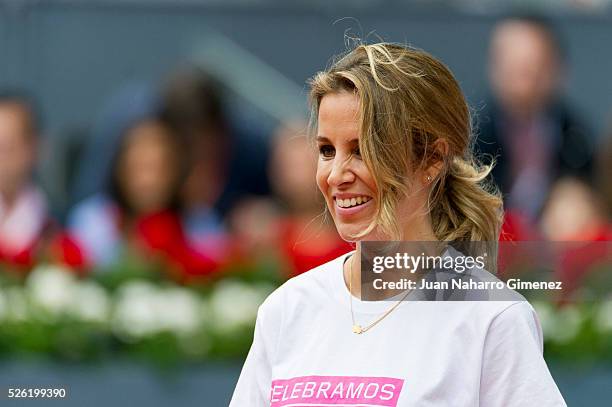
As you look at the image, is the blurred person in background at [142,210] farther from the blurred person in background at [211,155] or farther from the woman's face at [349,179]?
the woman's face at [349,179]

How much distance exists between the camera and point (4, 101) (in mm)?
4164

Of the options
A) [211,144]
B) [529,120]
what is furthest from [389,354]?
[529,120]

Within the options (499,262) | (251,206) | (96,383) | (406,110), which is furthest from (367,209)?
(251,206)

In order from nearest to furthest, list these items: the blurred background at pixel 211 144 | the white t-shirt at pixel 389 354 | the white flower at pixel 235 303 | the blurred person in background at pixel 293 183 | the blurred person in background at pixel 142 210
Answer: the white t-shirt at pixel 389 354 → the white flower at pixel 235 303 → the blurred background at pixel 211 144 → the blurred person in background at pixel 142 210 → the blurred person in background at pixel 293 183

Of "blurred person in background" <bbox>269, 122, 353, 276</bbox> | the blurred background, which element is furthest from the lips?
"blurred person in background" <bbox>269, 122, 353, 276</bbox>

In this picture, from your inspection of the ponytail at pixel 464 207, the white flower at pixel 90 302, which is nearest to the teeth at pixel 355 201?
the ponytail at pixel 464 207

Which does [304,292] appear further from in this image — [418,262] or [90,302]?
[90,302]

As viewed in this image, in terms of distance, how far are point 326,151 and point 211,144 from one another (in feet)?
8.03

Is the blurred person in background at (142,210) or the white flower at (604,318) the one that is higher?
the blurred person in background at (142,210)

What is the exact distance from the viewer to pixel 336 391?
1622 mm

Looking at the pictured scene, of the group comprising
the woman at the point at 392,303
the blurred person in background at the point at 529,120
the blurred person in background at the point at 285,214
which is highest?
the blurred person in background at the point at 529,120

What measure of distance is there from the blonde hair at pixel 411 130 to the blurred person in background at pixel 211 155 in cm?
228

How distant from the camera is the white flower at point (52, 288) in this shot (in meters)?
3.51

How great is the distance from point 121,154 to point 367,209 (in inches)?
97.8
